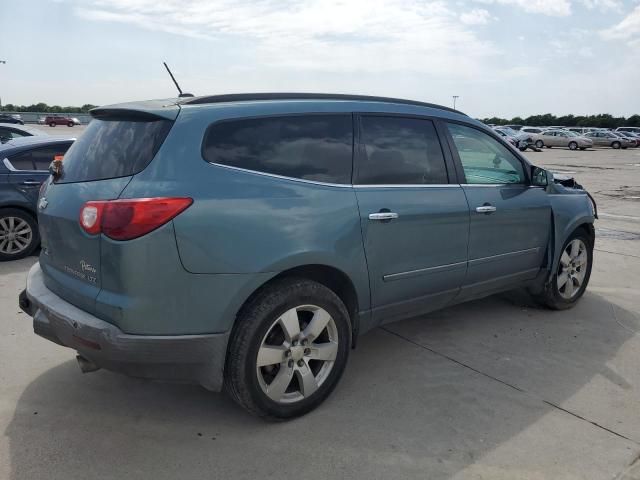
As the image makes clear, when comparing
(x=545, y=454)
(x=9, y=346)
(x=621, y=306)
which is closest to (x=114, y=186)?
(x=9, y=346)

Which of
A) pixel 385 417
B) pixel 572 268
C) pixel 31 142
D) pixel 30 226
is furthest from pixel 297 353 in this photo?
pixel 31 142

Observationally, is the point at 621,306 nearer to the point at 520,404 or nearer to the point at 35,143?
the point at 520,404

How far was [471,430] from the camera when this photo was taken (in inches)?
120

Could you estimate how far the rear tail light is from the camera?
2.54 meters

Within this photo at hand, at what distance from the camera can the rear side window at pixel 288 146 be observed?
9.39ft

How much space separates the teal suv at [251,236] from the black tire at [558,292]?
51.6 inches

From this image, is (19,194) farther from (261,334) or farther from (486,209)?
(486,209)

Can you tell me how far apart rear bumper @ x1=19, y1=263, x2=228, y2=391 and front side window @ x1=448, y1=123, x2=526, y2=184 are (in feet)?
7.53

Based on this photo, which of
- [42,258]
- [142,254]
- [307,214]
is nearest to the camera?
[142,254]

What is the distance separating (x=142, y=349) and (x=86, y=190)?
2.87 ft

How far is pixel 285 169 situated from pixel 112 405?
1.73 metres

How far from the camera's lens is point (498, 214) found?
4.15m

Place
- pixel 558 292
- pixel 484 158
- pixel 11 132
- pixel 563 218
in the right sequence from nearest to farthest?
pixel 484 158 → pixel 563 218 → pixel 558 292 → pixel 11 132

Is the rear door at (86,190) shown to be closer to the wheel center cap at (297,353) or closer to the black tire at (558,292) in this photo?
the wheel center cap at (297,353)
